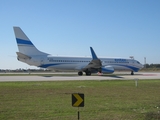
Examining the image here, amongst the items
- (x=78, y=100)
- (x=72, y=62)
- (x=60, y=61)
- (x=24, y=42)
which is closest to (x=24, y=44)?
(x=24, y=42)

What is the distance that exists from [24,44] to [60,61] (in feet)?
25.3

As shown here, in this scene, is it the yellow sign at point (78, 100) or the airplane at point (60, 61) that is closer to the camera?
the yellow sign at point (78, 100)

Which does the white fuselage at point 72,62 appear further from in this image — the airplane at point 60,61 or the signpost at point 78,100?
the signpost at point 78,100

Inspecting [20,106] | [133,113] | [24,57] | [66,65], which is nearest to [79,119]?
[133,113]

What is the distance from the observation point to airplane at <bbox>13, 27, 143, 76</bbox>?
40438 millimetres

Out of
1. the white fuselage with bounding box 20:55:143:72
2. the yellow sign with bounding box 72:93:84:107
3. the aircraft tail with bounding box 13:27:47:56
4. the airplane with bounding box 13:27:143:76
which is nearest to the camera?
the yellow sign with bounding box 72:93:84:107

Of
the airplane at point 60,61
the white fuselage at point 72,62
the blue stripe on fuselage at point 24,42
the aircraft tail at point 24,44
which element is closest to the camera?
the aircraft tail at point 24,44

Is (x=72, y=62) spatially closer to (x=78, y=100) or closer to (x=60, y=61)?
(x=60, y=61)

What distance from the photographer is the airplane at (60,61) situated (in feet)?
133

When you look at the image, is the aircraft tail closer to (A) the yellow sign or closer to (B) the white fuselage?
(B) the white fuselage

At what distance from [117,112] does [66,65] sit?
36.2m

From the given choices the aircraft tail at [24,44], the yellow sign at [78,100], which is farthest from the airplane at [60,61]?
the yellow sign at [78,100]

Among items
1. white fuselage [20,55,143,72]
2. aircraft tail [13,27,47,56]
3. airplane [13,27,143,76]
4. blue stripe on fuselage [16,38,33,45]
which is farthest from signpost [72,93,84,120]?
blue stripe on fuselage [16,38,33,45]

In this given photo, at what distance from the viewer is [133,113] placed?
9109mm
